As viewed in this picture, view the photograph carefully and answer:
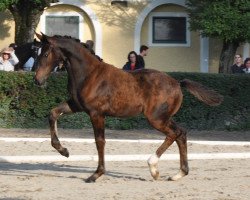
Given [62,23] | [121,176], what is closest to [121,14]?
[62,23]

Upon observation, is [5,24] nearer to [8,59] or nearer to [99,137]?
[8,59]

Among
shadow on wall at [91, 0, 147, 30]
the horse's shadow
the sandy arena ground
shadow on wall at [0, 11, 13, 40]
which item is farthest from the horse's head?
shadow on wall at [91, 0, 147, 30]

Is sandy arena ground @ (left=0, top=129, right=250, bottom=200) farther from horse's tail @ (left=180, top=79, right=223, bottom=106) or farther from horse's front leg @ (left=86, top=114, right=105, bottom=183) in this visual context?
horse's tail @ (left=180, top=79, right=223, bottom=106)

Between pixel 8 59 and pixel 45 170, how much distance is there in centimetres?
804

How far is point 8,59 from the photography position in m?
21.1

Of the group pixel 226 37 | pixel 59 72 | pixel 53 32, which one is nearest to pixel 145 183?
pixel 59 72

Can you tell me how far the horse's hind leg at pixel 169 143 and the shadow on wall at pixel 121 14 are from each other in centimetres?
1567

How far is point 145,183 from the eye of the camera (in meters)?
12.0

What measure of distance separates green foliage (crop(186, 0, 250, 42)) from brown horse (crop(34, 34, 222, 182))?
503 inches

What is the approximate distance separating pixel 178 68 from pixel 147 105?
16.1 metres

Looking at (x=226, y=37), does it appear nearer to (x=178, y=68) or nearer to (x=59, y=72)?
(x=178, y=68)

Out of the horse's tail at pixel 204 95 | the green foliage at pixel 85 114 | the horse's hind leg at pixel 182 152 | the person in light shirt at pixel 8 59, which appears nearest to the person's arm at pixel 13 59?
the person in light shirt at pixel 8 59

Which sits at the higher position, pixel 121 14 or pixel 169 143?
pixel 121 14

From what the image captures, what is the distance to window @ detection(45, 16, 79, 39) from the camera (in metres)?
27.5
